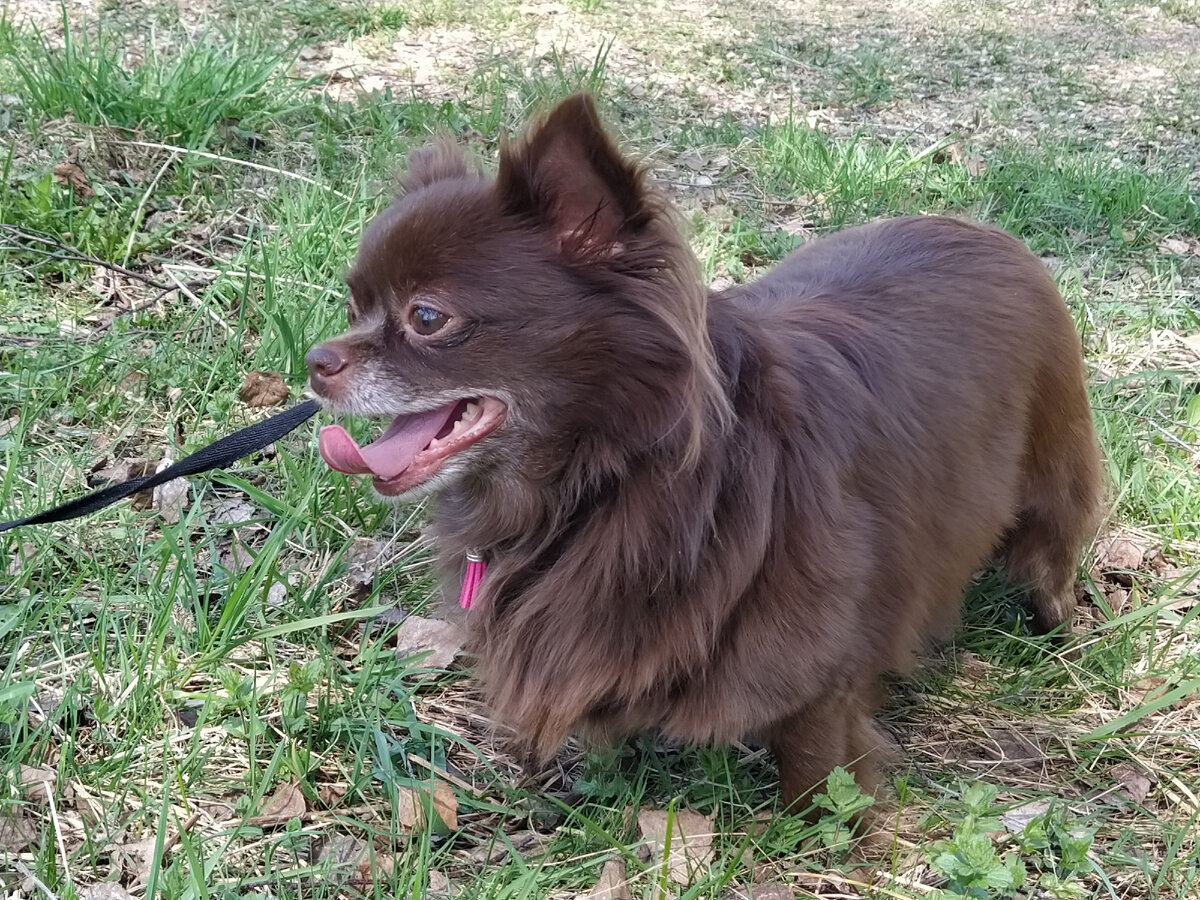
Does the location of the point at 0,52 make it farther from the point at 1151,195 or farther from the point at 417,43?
the point at 1151,195

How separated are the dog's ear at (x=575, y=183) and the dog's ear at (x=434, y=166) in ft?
0.98

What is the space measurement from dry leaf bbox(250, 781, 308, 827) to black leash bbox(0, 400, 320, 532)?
0.68m

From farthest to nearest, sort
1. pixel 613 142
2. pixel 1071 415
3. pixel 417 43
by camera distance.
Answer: pixel 417 43
pixel 1071 415
pixel 613 142

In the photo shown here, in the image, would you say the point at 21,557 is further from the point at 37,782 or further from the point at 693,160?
the point at 693,160

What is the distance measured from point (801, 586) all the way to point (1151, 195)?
384cm

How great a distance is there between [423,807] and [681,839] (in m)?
0.52

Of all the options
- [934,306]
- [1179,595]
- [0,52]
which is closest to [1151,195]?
[1179,595]

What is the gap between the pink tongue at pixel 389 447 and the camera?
1.78 meters

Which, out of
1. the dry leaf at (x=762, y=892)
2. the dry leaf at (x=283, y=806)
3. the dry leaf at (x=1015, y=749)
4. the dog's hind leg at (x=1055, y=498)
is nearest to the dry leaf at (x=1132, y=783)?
the dry leaf at (x=1015, y=749)

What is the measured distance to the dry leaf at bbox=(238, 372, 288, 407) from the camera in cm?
304

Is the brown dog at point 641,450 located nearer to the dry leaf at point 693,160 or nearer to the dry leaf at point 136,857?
the dry leaf at point 136,857

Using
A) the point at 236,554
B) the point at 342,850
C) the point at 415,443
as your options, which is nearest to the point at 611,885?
the point at 342,850

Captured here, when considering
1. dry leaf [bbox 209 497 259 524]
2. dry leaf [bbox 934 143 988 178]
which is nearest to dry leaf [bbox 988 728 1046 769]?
dry leaf [bbox 209 497 259 524]

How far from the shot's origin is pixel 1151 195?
4582 mm
